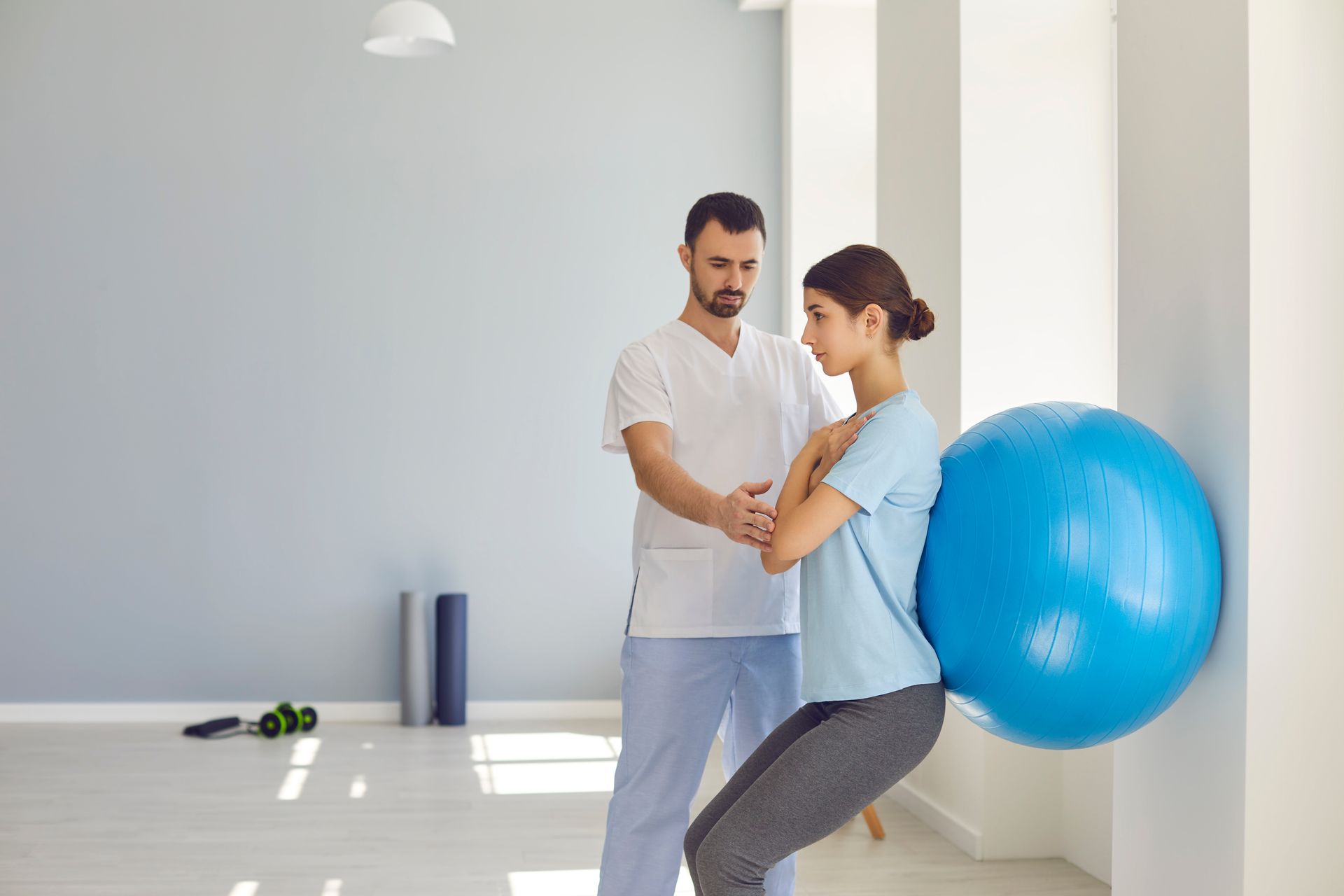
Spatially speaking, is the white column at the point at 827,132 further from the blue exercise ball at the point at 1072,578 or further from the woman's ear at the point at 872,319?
the blue exercise ball at the point at 1072,578

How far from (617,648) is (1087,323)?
273cm

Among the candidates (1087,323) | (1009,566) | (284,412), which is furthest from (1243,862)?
(284,412)

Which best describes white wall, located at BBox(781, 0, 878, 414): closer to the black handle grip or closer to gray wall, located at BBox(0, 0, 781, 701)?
gray wall, located at BBox(0, 0, 781, 701)

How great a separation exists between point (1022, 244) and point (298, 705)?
3.72 metres

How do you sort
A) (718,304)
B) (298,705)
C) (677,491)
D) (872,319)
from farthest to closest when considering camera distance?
(298,705) < (718,304) < (677,491) < (872,319)

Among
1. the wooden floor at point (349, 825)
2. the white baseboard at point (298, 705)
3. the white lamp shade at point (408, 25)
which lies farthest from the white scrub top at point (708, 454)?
the white baseboard at point (298, 705)

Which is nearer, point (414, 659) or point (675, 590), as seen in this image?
point (675, 590)

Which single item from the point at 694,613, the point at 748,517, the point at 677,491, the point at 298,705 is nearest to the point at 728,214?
the point at 677,491

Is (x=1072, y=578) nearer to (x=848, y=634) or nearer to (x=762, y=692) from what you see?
(x=848, y=634)

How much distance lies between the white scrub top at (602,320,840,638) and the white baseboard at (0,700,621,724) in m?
3.12

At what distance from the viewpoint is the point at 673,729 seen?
6.84 ft

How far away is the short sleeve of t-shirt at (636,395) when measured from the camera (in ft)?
7.09

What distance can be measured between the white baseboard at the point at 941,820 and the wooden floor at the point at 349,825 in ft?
0.11

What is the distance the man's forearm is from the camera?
6.29 ft
